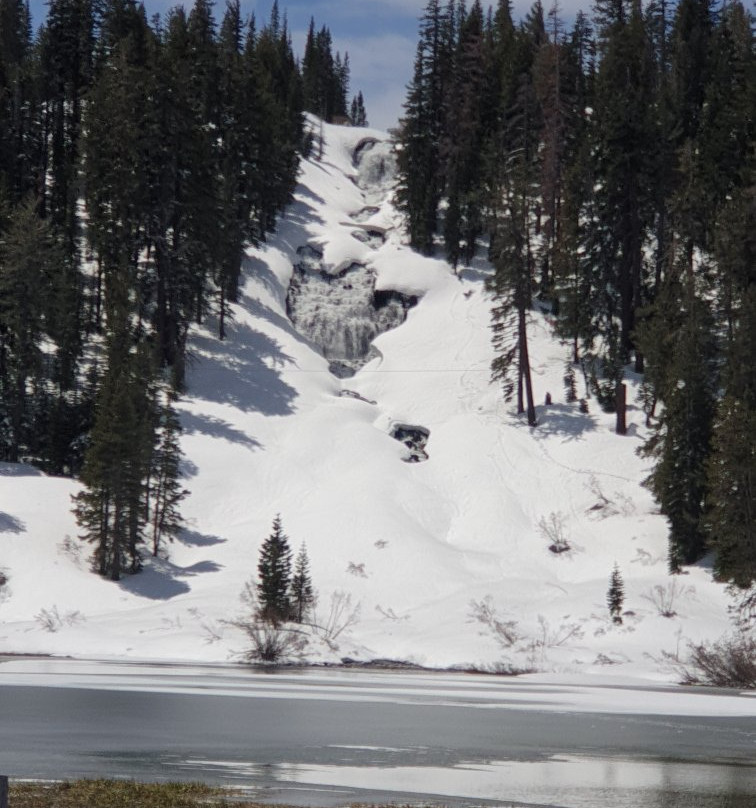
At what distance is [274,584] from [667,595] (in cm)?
1391

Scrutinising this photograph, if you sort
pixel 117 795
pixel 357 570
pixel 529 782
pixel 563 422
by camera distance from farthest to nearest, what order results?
pixel 563 422, pixel 357 570, pixel 529 782, pixel 117 795

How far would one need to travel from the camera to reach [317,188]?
3836 inches

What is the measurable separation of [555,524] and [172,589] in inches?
681

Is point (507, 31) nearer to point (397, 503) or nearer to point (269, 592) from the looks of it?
point (397, 503)

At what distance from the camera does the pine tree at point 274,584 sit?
123ft

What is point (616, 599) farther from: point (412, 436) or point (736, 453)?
point (412, 436)

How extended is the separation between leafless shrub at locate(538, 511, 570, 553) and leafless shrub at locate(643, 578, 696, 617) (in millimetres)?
7196

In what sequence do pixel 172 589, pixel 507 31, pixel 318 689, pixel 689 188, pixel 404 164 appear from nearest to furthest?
pixel 318 689 → pixel 172 589 → pixel 689 188 → pixel 404 164 → pixel 507 31

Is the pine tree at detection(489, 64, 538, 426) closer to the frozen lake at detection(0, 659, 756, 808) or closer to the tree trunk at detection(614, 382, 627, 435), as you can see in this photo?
the tree trunk at detection(614, 382, 627, 435)

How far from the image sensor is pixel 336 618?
4022cm

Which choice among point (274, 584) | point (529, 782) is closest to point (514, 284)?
point (274, 584)

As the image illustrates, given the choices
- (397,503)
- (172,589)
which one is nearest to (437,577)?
(397,503)

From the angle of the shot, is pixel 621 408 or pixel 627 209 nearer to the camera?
pixel 621 408

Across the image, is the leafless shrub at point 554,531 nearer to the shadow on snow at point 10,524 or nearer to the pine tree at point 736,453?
the pine tree at point 736,453
